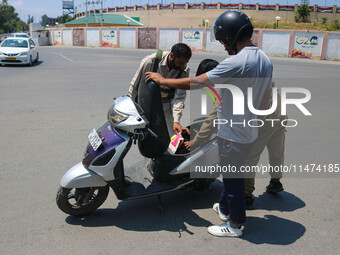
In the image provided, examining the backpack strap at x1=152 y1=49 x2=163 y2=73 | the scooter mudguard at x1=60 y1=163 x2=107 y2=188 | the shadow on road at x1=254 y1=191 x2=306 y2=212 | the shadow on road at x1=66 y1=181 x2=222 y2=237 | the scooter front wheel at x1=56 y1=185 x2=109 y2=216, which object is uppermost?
the backpack strap at x1=152 y1=49 x2=163 y2=73

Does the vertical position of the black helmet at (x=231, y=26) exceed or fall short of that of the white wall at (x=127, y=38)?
it falls short

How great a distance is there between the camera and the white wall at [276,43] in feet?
109

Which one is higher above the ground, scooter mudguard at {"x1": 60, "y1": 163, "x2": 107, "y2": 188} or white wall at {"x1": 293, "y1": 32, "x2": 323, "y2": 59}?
white wall at {"x1": 293, "y1": 32, "x2": 323, "y2": 59}

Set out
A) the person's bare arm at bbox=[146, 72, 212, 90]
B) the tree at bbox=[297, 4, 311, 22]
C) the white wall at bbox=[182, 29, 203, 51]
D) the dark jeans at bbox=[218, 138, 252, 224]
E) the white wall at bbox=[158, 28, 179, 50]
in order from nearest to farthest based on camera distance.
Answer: the person's bare arm at bbox=[146, 72, 212, 90]
the dark jeans at bbox=[218, 138, 252, 224]
the white wall at bbox=[182, 29, 203, 51]
the white wall at bbox=[158, 28, 179, 50]
the tree at bbox=[297, 4, 311, 22]

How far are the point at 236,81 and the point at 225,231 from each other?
134cm

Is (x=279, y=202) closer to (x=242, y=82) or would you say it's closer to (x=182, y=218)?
(x=182, y=218)

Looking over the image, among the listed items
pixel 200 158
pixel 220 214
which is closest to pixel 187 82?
pixel 200 158

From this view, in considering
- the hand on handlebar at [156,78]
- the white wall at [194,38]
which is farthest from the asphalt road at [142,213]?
the white wall at [194,38]

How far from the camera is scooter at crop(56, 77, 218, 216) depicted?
3.06 metres

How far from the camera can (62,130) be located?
6.07 metres

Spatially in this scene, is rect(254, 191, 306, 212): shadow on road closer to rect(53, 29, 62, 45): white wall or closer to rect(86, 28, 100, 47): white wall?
rect(86, 28, 100, 47): white wall

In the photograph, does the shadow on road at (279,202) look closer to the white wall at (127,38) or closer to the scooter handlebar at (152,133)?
the scooter handlebar at (152,133)

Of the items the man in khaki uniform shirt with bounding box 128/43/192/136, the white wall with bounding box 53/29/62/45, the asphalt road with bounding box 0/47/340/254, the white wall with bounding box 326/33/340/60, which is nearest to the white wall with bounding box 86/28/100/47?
the white wall with bounding box 53/29/62/45

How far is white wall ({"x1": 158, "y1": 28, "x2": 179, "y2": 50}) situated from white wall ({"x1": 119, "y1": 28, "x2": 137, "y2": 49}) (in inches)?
154
